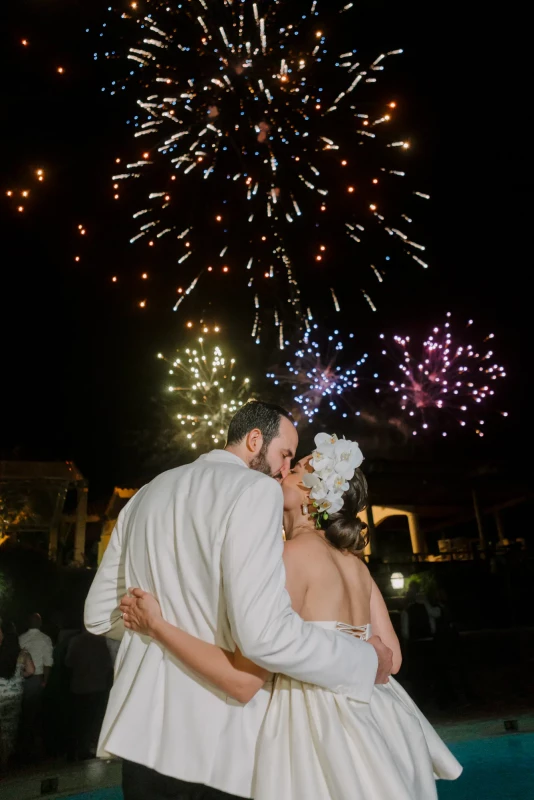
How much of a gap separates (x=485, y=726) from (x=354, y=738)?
5.74 meters

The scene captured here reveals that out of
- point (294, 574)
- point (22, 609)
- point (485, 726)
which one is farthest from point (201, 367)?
point (294, 574)

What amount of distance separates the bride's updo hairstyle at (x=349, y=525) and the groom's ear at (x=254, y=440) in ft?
1.86

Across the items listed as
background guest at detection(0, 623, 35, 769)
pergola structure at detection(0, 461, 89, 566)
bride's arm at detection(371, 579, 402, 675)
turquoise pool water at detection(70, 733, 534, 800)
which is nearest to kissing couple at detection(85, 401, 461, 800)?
bride's arm at detection(371, 579, 402, 675)

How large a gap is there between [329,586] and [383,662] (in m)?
0.36

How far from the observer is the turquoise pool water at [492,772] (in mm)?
5703

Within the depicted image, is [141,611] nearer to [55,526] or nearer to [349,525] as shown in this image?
[349,525]

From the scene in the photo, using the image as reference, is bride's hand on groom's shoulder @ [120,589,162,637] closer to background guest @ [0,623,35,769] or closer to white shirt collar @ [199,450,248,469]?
white shirt collar @ [199,450,248,469]

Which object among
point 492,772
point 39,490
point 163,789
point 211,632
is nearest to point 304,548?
point 211,632

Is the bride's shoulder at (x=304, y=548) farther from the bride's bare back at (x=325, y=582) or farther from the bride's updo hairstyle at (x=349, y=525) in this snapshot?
the bride's updo hairstyle at (x=349, y=525)

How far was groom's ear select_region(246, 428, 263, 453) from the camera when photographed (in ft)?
7.89

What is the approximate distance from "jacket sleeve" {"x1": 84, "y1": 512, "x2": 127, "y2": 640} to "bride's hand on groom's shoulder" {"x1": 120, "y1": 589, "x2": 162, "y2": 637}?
232mm

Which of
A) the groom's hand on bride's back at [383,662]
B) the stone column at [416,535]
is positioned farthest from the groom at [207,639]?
the stone column at [416,535]

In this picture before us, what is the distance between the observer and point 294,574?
2373 mm

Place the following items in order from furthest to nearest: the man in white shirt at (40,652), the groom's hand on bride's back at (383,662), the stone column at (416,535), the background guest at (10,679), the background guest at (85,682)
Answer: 1. the stone column at (416,535)
2. the man in white shirt at (40,652)
3. the background guest at (10,679)
4. the background guest at (85,682)
5. the groom's hand on bride's back at (383,662)
